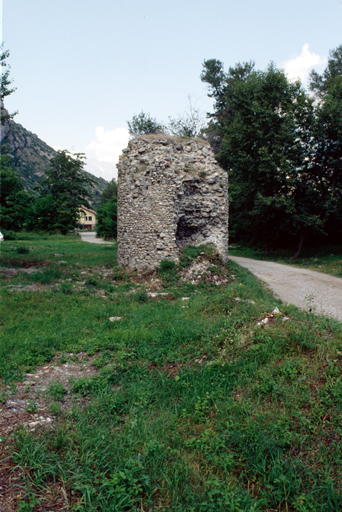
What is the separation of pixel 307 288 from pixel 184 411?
8.57m

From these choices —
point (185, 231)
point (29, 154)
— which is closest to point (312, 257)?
point (185, 231)

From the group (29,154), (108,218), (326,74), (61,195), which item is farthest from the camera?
(29,154)

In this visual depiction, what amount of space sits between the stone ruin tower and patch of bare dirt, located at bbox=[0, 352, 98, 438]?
7.01 meters

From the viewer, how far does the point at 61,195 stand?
41875 mm

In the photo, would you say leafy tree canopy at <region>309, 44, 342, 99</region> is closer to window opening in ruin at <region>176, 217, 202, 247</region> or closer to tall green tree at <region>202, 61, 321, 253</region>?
tall green tree at <region>202, 61, 321, 253</region>

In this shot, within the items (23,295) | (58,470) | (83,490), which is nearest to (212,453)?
(83,490)

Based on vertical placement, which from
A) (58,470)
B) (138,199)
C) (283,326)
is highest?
(138,199)

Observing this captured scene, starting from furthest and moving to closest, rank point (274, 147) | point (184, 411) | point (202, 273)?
point (274, 147), point (202, 273), point (184, 411)

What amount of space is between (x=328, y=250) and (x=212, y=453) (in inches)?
760

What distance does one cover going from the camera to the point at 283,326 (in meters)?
5.46

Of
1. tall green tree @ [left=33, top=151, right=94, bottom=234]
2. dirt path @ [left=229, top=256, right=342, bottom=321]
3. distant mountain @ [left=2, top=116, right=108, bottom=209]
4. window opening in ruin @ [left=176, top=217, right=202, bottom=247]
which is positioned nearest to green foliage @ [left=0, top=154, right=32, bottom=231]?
tall green tree @ [left=33, top=151, right=94, bottom=234]

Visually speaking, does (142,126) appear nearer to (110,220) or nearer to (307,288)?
(110,220)

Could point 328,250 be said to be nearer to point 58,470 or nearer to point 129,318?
point 129,318

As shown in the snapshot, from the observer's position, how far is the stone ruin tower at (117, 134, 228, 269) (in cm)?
1149
